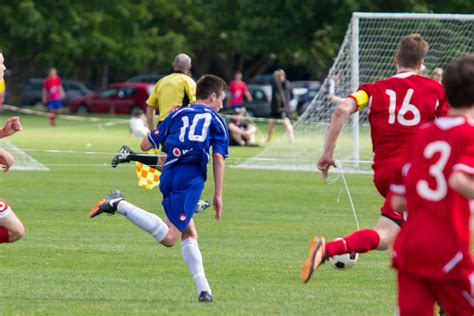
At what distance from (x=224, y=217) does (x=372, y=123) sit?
629cm

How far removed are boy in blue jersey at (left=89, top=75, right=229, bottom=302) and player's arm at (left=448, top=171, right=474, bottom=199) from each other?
3.41 m

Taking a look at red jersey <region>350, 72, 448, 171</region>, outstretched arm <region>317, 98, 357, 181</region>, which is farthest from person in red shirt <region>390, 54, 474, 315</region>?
red jersey <region>350, 72, 448, 171</region>

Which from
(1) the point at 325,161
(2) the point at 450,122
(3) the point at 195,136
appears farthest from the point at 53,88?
(2) the point at 450,122

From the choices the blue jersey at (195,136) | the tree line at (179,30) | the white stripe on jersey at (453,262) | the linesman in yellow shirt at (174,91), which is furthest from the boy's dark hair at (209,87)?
the tree line at (179,30)

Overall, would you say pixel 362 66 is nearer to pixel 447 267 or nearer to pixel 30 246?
pixel 30 246

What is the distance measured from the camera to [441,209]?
5.66m

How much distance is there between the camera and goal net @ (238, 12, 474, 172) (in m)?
22.4

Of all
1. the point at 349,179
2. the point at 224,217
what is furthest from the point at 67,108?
the point at 224,217

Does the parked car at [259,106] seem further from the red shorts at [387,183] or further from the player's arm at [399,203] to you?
the player's arm at [399,203]

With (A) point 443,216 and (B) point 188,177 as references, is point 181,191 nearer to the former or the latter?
(B) point 188,177

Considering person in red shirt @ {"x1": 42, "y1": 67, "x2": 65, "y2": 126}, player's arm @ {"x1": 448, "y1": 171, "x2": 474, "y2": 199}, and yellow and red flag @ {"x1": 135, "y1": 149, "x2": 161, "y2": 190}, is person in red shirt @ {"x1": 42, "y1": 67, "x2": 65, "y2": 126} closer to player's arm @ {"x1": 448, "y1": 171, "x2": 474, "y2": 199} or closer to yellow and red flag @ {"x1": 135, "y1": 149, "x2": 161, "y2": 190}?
Result: yellow and red flag @ {"x1": 135, "y1": 149, "x2": 161, "y2": 190}

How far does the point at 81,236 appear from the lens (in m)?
12.6

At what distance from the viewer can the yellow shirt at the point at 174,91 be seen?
1574 centimetres

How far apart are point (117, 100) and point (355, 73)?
34.3m
